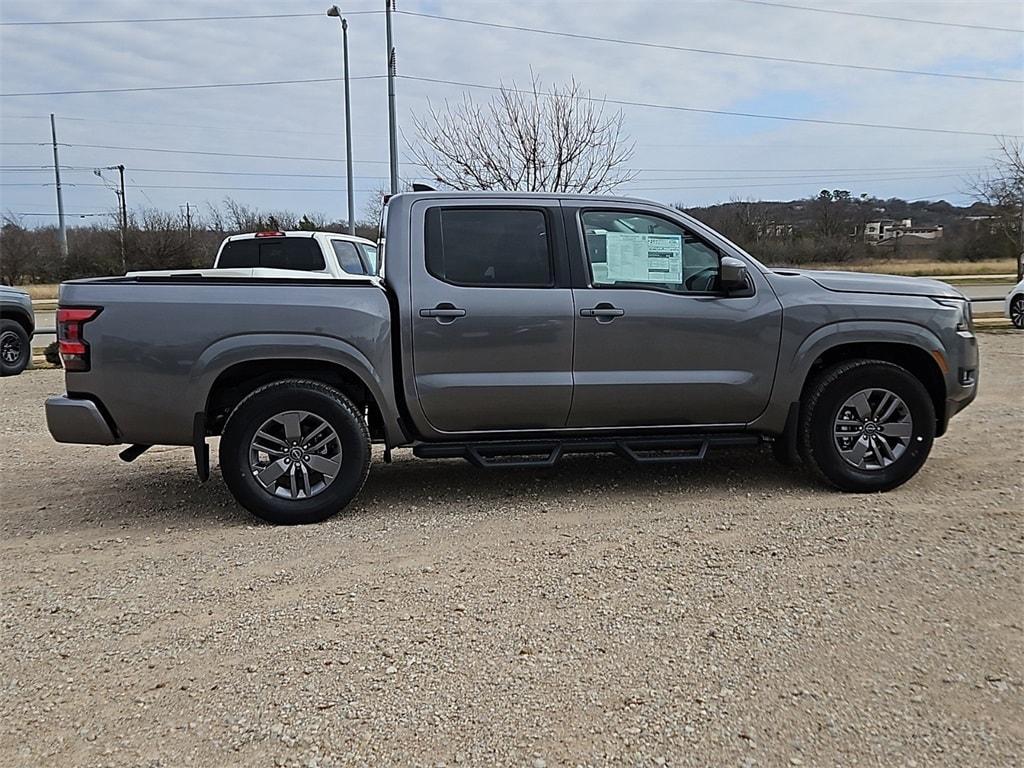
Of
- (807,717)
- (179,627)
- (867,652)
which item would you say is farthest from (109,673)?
(867,652)

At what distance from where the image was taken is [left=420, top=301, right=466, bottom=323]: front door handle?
16.4ft

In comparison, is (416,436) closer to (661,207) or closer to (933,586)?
(661,207)

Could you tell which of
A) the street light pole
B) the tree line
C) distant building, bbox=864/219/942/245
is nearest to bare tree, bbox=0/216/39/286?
the tree line

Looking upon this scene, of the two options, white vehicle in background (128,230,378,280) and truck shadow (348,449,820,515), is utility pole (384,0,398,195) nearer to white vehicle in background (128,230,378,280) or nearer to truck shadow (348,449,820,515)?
white vehicle in background (128,230,378,280)

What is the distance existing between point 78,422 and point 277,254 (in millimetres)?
6227

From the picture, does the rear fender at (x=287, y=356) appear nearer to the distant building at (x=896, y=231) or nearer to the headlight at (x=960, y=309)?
the headlight at (x=960, y=309)

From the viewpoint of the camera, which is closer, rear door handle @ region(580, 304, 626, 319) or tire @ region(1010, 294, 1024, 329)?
rear door handle @ region(580, 304, 626, 319)

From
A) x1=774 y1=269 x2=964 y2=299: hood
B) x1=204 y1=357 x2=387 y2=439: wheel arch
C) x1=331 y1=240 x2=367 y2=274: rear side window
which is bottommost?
x1=204 y1=357 x2=387 y2=439: wheel arch

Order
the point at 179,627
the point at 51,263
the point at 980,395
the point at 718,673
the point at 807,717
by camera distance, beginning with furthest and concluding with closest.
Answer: the point at 51,263 < the point at 980,395 < the point at 179,627 < the point at 718,673 < the point at 807,717

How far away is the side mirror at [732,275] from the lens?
5148 millimetres

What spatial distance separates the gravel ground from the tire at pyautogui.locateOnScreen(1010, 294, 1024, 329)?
1265cm

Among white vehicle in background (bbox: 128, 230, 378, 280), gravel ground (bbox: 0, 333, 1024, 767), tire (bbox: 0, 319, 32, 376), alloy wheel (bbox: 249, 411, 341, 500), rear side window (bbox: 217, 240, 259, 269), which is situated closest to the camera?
gravel ground (bbox: 0, 333, 1024, 767)

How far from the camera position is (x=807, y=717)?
283 cm

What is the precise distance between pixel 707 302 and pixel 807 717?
292cm
